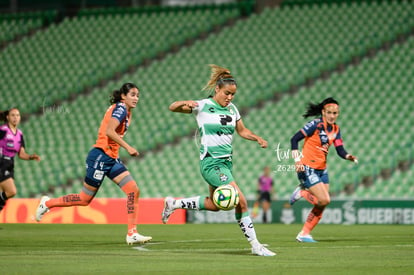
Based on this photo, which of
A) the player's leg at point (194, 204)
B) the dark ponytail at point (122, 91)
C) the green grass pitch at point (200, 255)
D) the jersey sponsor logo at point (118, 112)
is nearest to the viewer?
the green grass pitch at point (200, 255)

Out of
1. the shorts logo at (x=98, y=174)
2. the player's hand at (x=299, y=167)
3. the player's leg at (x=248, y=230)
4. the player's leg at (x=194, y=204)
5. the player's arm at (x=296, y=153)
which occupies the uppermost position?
the player's arm at (x=296, y=153)

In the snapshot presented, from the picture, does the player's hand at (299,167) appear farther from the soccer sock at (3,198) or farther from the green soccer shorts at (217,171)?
the soccer sock at (3,198)

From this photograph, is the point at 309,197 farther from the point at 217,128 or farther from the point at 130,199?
the point at 217,128

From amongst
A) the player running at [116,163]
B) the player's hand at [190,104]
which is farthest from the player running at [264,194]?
the player's hand at [190,104]

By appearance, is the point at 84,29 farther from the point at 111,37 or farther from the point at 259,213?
the point at 259,213

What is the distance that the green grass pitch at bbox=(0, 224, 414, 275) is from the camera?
885cm

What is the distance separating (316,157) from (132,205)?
3508 mm

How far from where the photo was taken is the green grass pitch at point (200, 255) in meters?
→ 8.85

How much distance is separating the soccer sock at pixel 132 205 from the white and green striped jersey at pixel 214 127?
6.70ft

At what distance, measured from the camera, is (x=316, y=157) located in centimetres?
1420

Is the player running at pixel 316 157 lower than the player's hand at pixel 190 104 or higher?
lower

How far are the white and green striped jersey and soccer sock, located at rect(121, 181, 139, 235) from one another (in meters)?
2.04

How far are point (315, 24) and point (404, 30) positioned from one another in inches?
131

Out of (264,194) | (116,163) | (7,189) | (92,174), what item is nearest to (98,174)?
(92,174)
